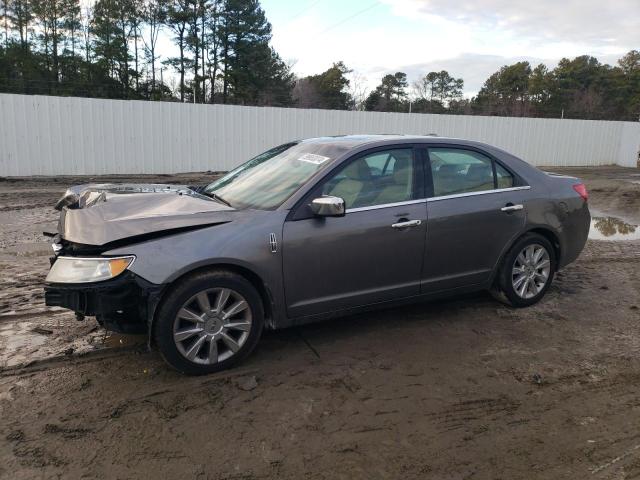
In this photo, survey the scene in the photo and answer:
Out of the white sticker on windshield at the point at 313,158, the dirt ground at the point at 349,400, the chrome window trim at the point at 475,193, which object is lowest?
the dirt ground at the point at 349,400

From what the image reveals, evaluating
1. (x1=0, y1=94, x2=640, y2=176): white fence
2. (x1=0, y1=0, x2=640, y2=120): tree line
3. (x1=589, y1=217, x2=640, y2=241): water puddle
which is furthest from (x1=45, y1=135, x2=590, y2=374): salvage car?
(x1=0, y1=0, x2=640, y2=120): tree line

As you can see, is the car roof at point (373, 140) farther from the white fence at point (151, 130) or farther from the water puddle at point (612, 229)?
the white fence at point (151, 130)

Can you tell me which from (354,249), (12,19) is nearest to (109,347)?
(354,249)

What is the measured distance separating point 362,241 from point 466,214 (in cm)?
113

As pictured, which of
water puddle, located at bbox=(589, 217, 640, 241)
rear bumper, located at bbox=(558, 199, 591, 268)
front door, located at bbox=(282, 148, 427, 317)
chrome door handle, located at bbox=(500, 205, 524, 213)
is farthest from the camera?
water puddle, located at bbox=(589, 217, 640, 241)

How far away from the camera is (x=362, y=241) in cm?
405

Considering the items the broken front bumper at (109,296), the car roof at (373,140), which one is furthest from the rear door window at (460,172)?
the broken front bumper at (109,296)

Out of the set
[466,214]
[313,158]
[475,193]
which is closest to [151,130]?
[313,158]

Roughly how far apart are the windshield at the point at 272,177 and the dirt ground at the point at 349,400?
120 centimetres

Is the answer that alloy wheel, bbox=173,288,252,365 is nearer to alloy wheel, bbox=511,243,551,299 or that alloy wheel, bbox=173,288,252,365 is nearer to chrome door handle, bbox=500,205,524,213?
chrome door handle, bbox=500,205,524,213

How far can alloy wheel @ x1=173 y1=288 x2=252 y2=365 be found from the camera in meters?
3.51

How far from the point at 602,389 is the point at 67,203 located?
173 inches

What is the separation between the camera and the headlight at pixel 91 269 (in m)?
3.36

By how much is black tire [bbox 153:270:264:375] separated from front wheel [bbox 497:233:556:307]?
2.54 meters
